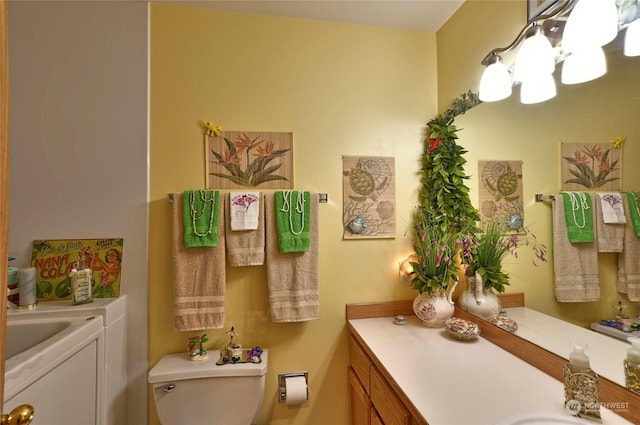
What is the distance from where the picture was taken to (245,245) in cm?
139

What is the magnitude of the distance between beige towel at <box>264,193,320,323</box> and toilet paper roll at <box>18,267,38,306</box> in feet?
3.41

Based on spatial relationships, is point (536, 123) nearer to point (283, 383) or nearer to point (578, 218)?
point (578, 218)

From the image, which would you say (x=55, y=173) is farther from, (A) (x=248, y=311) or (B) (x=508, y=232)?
(B) (x=508, y=232)

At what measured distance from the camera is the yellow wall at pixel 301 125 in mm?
1441

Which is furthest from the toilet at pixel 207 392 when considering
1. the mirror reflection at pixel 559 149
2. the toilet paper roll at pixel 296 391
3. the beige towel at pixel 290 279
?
the mirror reflection at pixel 559 149

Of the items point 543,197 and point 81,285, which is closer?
point 543,197

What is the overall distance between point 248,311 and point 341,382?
0.66 meters

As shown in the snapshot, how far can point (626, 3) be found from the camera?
0.80 m

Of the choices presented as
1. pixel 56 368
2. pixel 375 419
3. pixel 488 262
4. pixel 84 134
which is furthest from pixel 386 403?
A: pixel 84 134

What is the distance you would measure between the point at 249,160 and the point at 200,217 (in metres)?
0.39

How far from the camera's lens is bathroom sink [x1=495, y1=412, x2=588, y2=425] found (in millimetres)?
739

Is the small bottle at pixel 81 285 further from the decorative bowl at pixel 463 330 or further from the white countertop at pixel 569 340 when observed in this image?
the white countertop at pixel 569 340

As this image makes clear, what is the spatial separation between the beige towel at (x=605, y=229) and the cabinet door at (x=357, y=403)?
1073mm

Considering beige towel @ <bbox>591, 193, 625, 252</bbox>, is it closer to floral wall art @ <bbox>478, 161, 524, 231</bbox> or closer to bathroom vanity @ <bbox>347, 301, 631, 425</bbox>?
floral wall art @ <bbox>478, 161, 524, 231</bbox>
